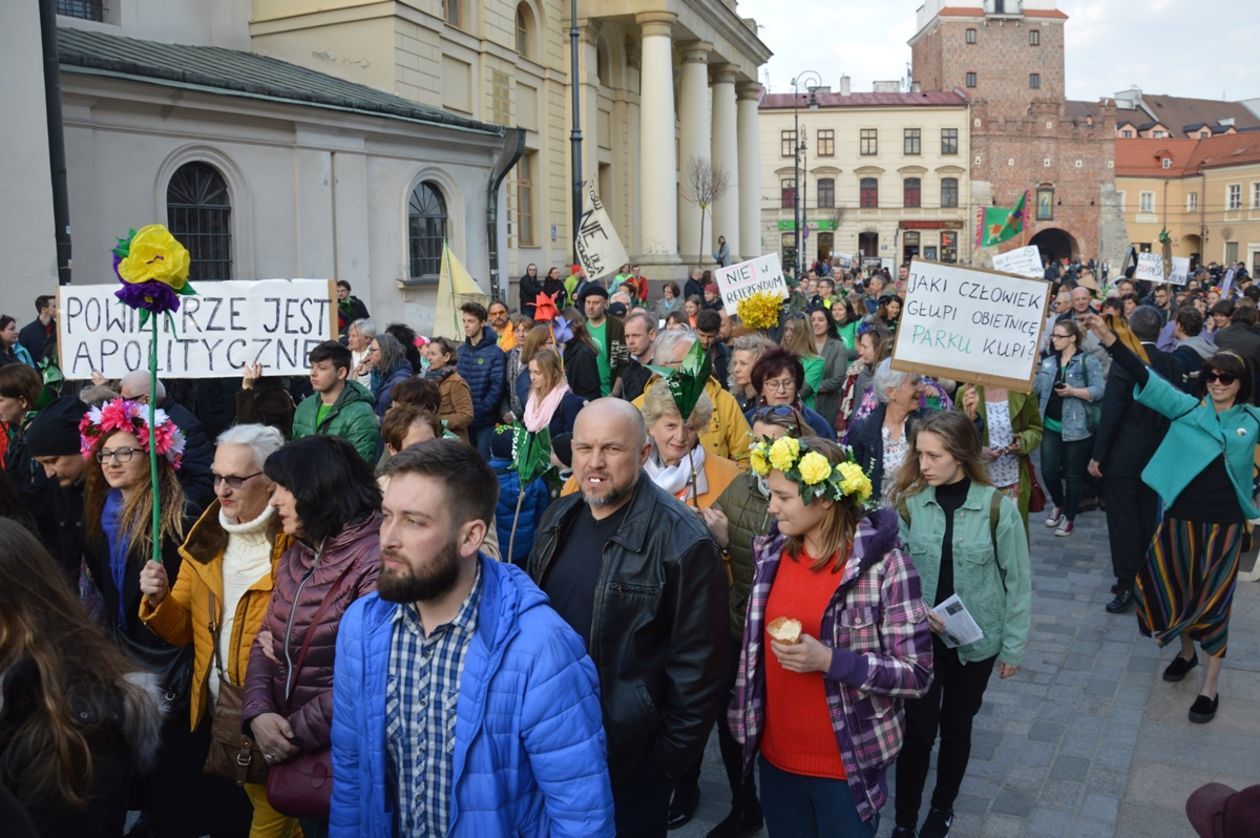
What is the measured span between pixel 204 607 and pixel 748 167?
4384 cm

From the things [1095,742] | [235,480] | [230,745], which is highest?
[235,480]

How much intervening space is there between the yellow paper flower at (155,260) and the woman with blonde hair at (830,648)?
8.29ft

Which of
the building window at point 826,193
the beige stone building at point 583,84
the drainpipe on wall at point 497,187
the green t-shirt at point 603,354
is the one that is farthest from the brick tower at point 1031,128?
the green t-shirt at point 603,354

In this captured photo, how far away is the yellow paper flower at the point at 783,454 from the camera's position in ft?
12.4

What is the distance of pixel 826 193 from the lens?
78.3 metres

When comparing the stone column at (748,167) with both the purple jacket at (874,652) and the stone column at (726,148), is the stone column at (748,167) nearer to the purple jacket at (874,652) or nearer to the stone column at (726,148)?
the stone column at (726,148)

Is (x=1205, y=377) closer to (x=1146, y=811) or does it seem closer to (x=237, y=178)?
(x=1146, y=811)

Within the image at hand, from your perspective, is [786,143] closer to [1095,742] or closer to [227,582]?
[1095,742]

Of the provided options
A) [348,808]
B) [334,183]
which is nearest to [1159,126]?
[334,183]

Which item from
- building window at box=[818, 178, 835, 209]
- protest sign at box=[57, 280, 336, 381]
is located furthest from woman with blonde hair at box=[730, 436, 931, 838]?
building window at box=[818, 178, 835, 209]

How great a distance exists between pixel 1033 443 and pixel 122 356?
6236 millimetres

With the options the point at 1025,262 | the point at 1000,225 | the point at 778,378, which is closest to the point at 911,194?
the point at 1000,225

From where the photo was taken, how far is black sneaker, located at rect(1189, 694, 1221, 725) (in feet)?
19.7

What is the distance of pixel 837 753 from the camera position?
12.2 ft
